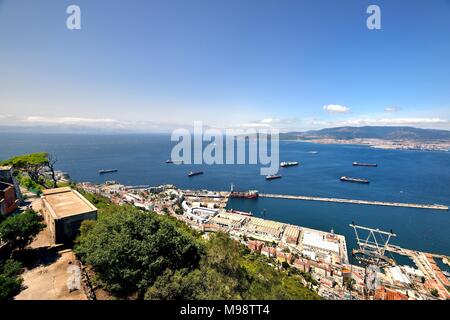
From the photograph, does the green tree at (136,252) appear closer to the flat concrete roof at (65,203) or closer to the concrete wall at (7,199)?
the flat concrete roof at (65,203)

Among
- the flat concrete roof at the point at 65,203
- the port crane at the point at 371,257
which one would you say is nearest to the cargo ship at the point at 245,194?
the port crane at the point at 371,257

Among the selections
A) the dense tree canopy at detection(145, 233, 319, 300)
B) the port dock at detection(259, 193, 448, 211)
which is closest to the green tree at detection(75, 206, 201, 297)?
the dense tree canopy at detection(145, 233, 319, 300)

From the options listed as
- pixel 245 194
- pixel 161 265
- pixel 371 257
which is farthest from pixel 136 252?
pixel 245 194

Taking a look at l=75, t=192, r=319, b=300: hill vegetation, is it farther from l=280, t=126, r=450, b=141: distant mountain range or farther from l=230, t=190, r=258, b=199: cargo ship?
l=280, t=126, r=450, b=141: distant mountain range

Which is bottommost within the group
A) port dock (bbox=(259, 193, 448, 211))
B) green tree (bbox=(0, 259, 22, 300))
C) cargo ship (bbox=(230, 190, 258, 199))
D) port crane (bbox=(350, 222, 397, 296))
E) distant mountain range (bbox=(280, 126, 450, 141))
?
port crane (bbox=(350, 222, 397, 296))
